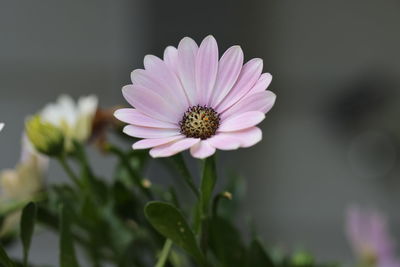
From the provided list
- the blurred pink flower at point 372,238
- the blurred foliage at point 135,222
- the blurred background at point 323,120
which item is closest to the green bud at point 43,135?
the blurred foliage at point 135,222

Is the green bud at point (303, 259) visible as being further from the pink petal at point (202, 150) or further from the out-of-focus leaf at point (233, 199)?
the pink petal at point (202, 150)

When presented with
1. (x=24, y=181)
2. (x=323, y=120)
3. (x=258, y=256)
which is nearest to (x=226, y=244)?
(x=258, y=256)

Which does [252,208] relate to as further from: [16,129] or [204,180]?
[204,180]

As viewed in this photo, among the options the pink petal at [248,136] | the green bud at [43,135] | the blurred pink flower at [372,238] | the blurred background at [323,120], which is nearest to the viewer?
the pink petal at [248,136]

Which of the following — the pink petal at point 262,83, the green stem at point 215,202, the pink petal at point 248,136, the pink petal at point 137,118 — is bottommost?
the green stem at point 215,202

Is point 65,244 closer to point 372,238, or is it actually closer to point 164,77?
point 164,77

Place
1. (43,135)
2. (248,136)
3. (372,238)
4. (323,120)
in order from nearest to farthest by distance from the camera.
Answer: (248,136) → (43,135) → (372,238) → (323,120)

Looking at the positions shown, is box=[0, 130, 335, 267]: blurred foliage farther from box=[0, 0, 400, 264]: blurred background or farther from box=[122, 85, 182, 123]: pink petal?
box=[0, 0, 400, 264]: blurred background
